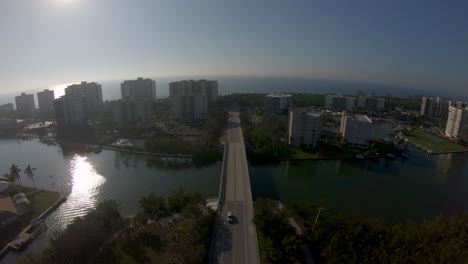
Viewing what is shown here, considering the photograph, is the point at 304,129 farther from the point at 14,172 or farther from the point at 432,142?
the point at 14,172

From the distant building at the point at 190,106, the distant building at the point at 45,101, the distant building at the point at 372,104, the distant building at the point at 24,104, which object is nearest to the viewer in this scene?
the distant building at the point at 190,106

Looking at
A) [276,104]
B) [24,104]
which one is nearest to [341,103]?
[276,104]

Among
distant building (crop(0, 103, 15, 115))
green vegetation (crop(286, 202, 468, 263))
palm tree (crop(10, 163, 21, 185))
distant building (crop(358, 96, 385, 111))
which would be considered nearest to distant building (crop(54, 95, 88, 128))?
palm tree (crop(10, 163, 21, 185))

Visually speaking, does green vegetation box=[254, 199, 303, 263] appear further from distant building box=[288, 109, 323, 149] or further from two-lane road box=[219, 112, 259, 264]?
distant building box=[288, 109, 323, 149]

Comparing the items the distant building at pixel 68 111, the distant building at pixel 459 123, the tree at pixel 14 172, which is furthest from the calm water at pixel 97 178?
the distant building at pixel 459 123

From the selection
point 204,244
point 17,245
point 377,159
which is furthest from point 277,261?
point 377,159

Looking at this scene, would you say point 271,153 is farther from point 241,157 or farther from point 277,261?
point 277,261

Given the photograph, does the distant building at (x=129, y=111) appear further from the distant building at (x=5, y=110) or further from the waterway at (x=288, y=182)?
the distant building at (x=5, y=110)

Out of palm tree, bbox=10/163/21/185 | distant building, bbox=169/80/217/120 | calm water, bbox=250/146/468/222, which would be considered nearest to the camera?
calm water, bbox=250/146/468/222
